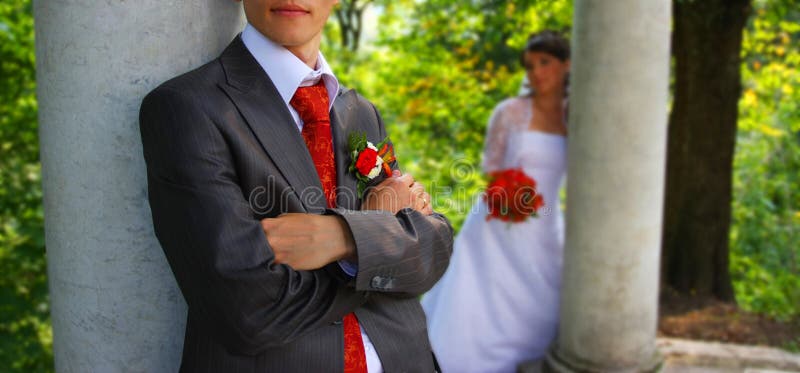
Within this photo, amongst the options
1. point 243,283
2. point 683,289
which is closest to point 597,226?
point 683,289

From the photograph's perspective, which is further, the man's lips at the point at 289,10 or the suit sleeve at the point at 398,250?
the man's lips at the point at 289,10

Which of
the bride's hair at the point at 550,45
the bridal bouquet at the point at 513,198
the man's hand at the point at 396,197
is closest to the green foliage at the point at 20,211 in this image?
the man's hand at the point at 396,197

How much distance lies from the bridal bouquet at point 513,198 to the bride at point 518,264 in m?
0.09

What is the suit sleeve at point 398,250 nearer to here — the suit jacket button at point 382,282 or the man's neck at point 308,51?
the suit jacket button at point 382,282

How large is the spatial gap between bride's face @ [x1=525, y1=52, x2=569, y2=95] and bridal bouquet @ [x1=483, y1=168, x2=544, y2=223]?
0.70 metres

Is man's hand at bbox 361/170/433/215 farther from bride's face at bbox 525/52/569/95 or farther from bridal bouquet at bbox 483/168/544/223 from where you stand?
bride's face at bbox 525/52/569/95

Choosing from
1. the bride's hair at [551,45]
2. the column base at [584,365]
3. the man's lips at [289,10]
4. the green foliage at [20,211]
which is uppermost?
the bride's hair at [551,45]

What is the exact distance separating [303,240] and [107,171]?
51 cm

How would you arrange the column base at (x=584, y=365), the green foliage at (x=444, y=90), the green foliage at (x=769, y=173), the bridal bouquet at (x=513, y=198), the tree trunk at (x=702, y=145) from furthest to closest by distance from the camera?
the green foliage at (x=444, y=90)
the green foliage at (x=769, y=173)
the tree trunk at (x=702, y=145)
the bridal bouquet at (x=513, y=198)
the column base at (x=584, y=365)

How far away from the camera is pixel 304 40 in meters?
1.61

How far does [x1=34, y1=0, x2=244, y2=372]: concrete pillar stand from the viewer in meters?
1.49

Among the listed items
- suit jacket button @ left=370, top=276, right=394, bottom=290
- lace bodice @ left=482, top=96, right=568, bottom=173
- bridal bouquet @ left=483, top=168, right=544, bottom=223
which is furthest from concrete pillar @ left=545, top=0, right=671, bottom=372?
suit jacket button @ left=370, top=276, right=394, bottom=290

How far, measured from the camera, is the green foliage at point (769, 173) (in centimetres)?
756

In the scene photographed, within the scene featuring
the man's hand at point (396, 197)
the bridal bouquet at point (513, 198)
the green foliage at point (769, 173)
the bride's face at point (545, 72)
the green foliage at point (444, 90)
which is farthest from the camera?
the green foliage at point (444, 90)
